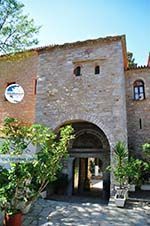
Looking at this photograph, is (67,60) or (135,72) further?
(135,72)

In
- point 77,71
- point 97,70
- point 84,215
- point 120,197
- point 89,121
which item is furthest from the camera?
point 77,71

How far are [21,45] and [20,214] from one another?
22.9ft

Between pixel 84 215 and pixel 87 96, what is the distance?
5.61 meters

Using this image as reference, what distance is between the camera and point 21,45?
368 inches

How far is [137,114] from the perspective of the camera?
12.2 metres

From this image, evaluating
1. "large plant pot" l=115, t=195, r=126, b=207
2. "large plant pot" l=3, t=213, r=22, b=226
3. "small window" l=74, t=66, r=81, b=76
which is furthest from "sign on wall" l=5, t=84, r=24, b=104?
"large plant pot" l=3, t=213, r=22, b=226

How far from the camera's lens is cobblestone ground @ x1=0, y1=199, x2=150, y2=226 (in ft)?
20.7

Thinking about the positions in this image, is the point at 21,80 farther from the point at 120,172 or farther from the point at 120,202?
the point at 120,202

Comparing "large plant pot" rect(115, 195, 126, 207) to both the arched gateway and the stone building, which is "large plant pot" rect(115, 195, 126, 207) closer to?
the stone building

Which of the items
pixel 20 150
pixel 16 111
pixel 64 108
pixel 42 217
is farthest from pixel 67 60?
pixel 42 217

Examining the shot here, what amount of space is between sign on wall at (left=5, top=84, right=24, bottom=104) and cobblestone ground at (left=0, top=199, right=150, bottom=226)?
647cm

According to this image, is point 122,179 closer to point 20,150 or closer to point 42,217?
point 42,217

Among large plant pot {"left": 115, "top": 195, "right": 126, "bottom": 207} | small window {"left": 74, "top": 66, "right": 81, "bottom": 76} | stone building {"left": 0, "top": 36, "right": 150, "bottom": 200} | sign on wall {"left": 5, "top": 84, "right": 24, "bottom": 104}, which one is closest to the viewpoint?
large plant pot {"left": 115, "top": 195, "right": 126, "bottom": 207}

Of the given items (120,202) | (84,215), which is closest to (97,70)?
(120,202)
